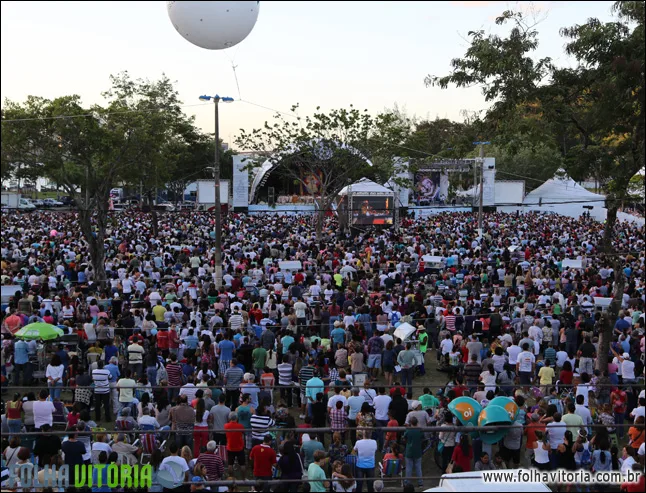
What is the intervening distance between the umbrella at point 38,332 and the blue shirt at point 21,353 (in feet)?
1.49

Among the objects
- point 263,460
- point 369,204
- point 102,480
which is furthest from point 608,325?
point 369,204

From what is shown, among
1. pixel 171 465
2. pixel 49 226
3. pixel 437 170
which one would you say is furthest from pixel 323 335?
pixel 437 170

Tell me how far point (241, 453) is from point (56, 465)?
2.37 meters

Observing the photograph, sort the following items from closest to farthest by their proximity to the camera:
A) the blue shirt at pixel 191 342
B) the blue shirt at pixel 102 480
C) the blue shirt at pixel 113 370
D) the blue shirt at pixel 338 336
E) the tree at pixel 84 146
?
the blue shirt at pixel 102 480 < the blue shirt at pixel 113 370 < the blue shirt at pixel 191 342 < the blue shirt at pixel 338 336 < the tree at pixel 84 146

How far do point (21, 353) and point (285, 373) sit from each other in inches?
190

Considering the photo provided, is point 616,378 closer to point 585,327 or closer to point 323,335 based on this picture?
point 585,327

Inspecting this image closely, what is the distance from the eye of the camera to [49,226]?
101ft

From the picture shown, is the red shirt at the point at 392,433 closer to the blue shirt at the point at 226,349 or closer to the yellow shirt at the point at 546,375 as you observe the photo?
the yellow shirt at the point at 546,375

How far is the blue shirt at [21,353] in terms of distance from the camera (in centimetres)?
1209

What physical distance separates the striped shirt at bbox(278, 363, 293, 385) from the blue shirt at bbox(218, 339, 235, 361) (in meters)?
1.23

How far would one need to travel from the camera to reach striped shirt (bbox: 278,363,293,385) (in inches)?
446

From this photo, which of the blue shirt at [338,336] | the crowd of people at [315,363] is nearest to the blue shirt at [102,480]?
the crowd of people at [315,363]

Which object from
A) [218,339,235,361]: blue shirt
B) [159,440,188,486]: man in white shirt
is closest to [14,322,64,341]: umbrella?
[218,339,235,361]: blue shirt

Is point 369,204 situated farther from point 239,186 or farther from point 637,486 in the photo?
point 637,486
